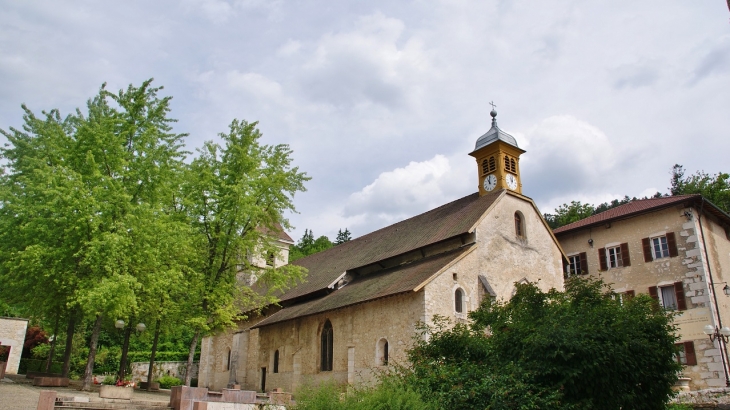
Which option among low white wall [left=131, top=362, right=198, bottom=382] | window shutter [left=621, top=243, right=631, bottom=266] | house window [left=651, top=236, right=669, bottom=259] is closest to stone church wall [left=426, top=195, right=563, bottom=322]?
window shutter [left=621, top=243, right=631, bottom=266]

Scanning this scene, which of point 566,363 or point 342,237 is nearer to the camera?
point 566,363

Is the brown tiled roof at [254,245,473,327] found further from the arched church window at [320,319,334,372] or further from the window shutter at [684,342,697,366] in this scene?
the window shutter at [684,342,697,366]

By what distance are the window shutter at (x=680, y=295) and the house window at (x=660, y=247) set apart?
1532 millimetres

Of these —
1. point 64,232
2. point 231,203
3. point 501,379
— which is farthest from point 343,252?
point 501,379

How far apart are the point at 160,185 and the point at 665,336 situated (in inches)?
656

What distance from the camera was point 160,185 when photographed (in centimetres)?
1962

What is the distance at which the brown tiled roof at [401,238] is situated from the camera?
25.9 m

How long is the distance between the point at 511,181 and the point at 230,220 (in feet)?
46.8

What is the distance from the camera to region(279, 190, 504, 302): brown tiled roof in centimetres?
2586

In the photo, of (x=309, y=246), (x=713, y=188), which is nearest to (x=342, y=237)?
(x=309, y=246)

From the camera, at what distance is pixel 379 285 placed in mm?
23969

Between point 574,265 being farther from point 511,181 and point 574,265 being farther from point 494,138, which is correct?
point 494,138

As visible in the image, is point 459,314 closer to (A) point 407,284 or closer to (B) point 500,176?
(A) point 407,284

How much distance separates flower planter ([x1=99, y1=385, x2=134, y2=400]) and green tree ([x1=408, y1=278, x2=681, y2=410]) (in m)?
8.82
